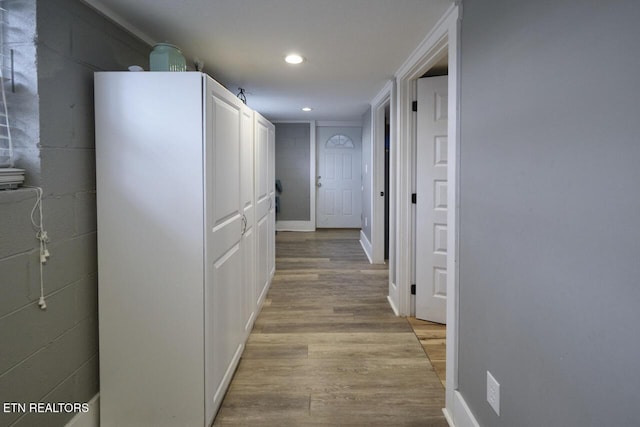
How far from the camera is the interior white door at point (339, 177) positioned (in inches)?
292

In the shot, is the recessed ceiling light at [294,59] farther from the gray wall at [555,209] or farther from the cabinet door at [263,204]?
the gray wall at [555,209]

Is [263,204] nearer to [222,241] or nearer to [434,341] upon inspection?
[222,241]

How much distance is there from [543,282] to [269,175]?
2873mm

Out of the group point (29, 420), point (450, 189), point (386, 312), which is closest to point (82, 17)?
point (29, 420)

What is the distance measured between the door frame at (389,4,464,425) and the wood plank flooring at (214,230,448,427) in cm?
23

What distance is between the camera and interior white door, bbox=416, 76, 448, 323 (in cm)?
291

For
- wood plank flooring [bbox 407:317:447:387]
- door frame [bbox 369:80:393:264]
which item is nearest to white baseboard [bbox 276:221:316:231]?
door frame [bbox 369:80:393:264]

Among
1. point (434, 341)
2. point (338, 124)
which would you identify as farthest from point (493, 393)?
point (338, 124)

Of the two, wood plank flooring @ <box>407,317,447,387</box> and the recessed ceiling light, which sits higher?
the recessed ceiling light

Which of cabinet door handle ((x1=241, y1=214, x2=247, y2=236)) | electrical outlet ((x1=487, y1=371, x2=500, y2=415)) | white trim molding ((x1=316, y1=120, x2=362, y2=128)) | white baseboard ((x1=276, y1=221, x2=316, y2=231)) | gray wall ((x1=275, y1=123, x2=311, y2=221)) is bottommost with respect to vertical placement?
electrical outlet ((x1=487, y1=371, x2=500, y2=415))

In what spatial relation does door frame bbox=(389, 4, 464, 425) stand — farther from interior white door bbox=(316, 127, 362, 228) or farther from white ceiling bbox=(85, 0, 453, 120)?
interior white door bbox=(316, 127, 362, 228)

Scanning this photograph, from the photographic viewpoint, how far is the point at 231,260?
214 cm

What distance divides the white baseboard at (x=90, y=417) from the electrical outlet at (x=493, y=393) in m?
1.78

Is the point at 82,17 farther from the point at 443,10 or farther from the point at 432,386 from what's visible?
the point at 432,386
